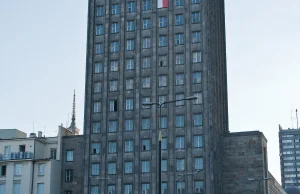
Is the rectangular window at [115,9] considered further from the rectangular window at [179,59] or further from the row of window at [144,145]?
the row of window at [144,145]

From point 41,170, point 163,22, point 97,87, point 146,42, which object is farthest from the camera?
point 97,87

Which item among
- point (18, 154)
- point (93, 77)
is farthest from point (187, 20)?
point (18, 154)

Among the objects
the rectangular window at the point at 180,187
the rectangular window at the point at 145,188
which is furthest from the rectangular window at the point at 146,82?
the rectangular window at the point at 180,187

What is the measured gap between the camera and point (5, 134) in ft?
377

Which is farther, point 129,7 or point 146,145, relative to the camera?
point 129,7

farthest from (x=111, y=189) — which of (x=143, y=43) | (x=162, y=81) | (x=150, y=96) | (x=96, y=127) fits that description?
(x=143, y=43)

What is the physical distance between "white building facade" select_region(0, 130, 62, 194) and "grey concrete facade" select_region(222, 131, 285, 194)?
29.4 metres

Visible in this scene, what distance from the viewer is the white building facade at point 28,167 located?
347 feet

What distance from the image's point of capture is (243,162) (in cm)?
10531

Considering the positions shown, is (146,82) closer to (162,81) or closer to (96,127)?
(162,81)

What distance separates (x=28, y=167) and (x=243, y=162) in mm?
36999

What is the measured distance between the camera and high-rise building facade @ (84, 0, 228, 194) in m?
102

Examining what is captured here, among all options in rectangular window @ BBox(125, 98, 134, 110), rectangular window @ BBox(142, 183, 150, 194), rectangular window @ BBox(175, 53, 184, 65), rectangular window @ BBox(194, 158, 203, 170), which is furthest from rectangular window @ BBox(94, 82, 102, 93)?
rectangular window @ BBox(194, 158, 203, 170)

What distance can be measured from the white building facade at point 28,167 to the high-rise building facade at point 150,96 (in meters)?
6.03
